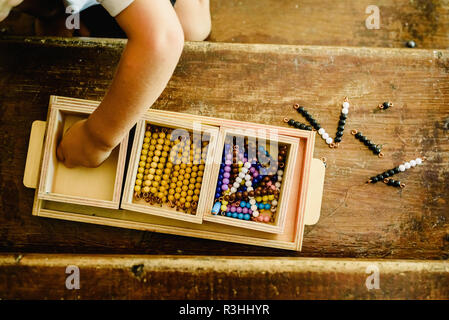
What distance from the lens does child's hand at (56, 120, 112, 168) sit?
88 cm

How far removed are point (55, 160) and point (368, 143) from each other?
1.02 m

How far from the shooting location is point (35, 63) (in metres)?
1.13

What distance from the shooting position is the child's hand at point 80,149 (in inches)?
34.7

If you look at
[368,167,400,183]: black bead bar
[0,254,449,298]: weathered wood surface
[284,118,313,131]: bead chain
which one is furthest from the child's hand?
[368,167,400,183]: black bead bar

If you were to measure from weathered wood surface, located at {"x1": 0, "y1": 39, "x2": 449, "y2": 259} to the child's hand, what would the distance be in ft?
0.69

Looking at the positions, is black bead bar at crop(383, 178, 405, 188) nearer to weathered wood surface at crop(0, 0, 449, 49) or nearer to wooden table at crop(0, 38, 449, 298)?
wooden table at crop(0, 38, 449, 298)

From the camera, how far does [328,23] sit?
158 cm

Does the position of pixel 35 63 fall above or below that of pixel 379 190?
above

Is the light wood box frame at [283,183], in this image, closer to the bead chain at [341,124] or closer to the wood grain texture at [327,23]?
the bead chain at [341,124]

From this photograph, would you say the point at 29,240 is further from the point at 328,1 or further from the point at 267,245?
the point at 328,1

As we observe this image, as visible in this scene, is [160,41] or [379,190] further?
[379,190]

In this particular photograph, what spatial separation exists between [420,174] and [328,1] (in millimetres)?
959

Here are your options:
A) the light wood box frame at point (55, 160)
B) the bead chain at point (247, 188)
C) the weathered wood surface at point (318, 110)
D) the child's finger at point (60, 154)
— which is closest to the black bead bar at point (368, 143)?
the weathered wood surface at point (318, 110)
